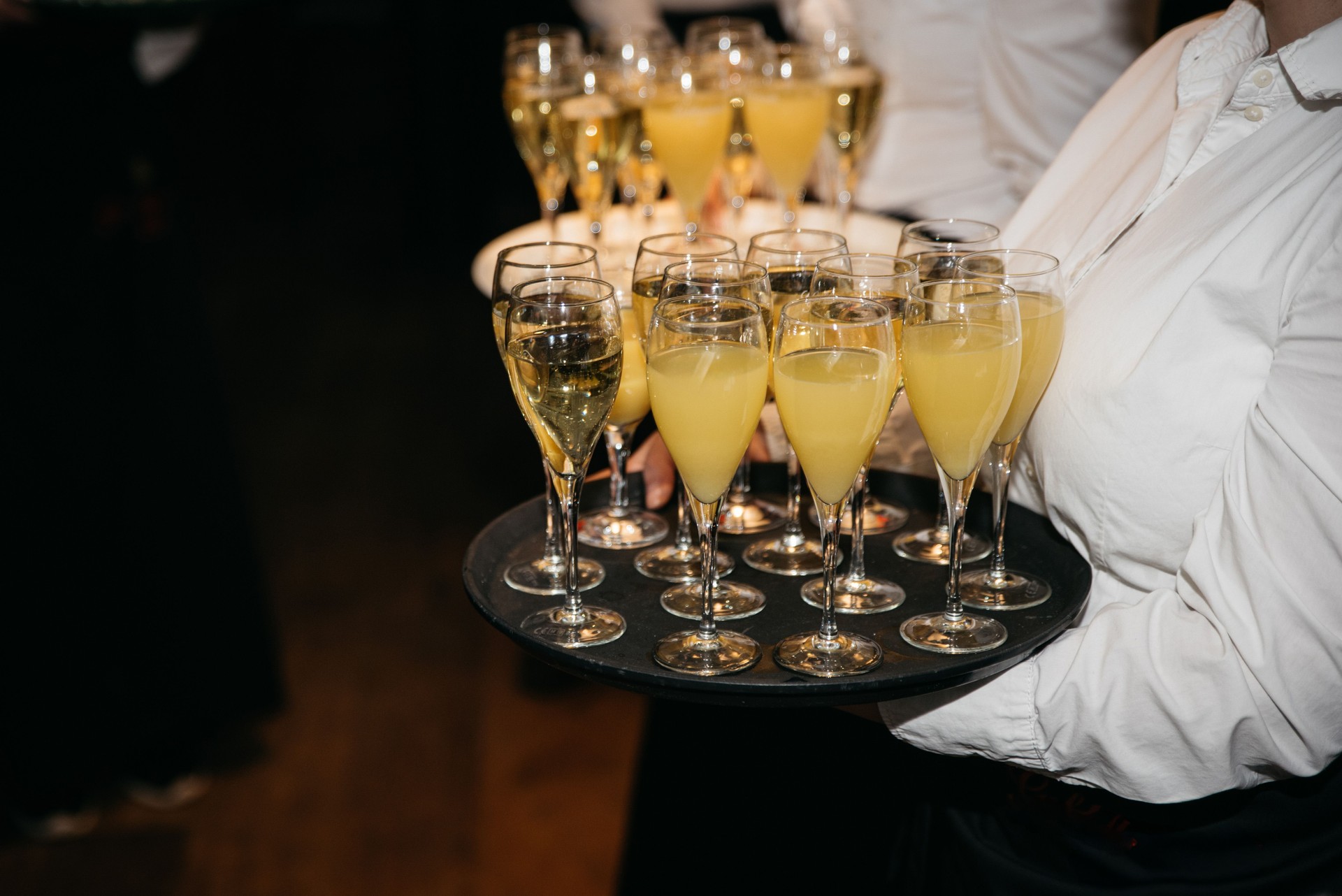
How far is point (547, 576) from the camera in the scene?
3.86 feet

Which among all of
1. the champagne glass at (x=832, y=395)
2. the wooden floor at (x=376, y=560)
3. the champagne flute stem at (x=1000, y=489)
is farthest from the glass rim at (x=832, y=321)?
the wooden floor at (x=376, y=560)

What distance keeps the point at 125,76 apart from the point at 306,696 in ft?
4.18

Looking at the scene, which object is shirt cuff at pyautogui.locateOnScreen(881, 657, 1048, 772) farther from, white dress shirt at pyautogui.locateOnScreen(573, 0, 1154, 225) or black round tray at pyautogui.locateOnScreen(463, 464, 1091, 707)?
white dress shirt at pyautogui.locateOnScreen(573, 0, 1154, 225)

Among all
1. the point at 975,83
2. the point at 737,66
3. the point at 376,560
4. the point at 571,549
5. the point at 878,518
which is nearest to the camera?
the point at 571,549

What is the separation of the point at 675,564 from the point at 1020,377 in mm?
352

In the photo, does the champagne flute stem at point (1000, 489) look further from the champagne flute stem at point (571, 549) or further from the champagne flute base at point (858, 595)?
the champagne flute stem at point (571, 549)

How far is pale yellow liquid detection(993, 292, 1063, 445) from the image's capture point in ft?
3.57

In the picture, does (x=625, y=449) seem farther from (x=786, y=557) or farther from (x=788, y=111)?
(x=788, y=111)

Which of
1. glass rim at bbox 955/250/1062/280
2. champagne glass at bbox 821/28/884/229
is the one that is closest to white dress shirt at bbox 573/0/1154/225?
champagne glass at bbox 821/28/884/229

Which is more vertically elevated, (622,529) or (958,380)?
(958,380)

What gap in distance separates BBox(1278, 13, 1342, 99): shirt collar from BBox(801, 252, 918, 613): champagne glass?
34 centimetres

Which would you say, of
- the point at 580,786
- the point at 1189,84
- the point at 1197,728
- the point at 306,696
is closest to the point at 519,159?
the point at 306,696

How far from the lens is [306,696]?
2.71 metres

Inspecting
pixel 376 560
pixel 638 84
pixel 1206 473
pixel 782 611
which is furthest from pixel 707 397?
pixel 376 560
